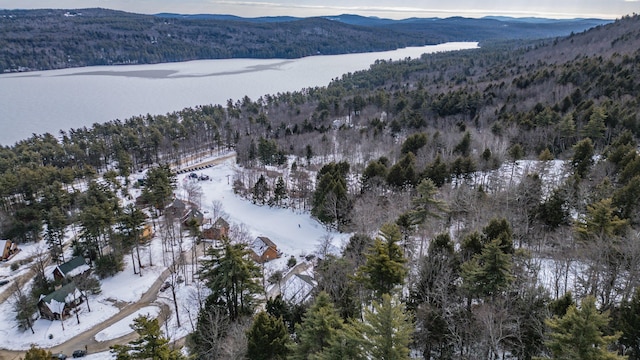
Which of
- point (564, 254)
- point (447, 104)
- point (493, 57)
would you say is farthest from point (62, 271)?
point (493, 57)

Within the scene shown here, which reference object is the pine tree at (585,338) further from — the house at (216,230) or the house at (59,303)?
the house at (216,230)

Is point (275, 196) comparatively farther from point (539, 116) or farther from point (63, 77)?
point (63, 77)

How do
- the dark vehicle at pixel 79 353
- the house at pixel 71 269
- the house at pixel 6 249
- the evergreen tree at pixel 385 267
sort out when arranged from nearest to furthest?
1. the evergreen tree at pixel 385 267
2. the dark vehicle at pixel 79 353
3. the house at pixel 71 269
4. the house at pixel 6 249

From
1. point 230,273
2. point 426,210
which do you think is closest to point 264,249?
point 230,273

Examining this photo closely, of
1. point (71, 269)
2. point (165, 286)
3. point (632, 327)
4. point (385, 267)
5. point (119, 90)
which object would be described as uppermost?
point (385, 267)

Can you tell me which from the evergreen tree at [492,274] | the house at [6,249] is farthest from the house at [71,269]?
the evergreen tree at [492,274]

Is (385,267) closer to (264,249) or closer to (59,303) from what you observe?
(264,249)

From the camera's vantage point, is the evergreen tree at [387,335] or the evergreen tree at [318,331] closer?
the evergreen tree at [387,335]

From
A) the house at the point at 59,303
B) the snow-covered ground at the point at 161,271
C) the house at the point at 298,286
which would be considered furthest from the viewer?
the house at the point at 59,303
